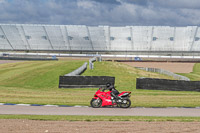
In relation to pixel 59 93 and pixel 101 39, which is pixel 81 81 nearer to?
pixel 59 93

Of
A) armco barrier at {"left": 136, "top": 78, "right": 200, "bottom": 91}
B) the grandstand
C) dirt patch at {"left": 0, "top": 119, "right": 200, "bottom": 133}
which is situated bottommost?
armco barrier at {"left": 136, "top": 78, "right": 200, "bottom": 91}

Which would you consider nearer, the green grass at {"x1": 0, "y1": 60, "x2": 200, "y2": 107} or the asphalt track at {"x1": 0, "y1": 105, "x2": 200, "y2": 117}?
the asphalt track at {"x1": 0, "y1": 105, "x2": 200, "y2": 117}

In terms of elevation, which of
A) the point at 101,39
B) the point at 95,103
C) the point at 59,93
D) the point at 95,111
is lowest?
the point at 59,93

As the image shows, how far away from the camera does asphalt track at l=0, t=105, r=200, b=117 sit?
15234 mm

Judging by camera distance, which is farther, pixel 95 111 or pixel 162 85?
pixel 162 85

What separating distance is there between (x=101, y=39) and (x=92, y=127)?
87.1 meters

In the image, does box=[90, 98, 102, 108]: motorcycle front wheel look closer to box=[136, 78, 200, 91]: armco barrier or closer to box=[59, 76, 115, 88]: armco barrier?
box=[59, 76, 115, 88]: armco barrier

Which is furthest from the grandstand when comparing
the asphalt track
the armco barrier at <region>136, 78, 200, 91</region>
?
the asphalt track

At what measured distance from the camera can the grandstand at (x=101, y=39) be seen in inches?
3799

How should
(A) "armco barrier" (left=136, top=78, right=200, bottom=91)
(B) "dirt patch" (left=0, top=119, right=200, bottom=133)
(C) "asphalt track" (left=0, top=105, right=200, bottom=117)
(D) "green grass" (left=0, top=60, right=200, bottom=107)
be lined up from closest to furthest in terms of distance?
(B) "dirt patch" (left=0, top=119, right=200, bottom=133) < (C) "asphalt track" (left=0, top=105, right=200, bottom=117) < (D) "green grass" (left=0, top=60, right=200, bottom=107) < (A) "armco barrier" (left=136, top=78, right=200, bottom=91)

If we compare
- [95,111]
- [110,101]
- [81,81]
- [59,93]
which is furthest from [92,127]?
[81,81]

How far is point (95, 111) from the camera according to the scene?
15953 millimetres

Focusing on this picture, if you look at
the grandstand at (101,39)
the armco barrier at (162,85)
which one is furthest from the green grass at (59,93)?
the grandstand at (101,39)

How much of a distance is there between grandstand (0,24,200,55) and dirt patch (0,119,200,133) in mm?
83218
